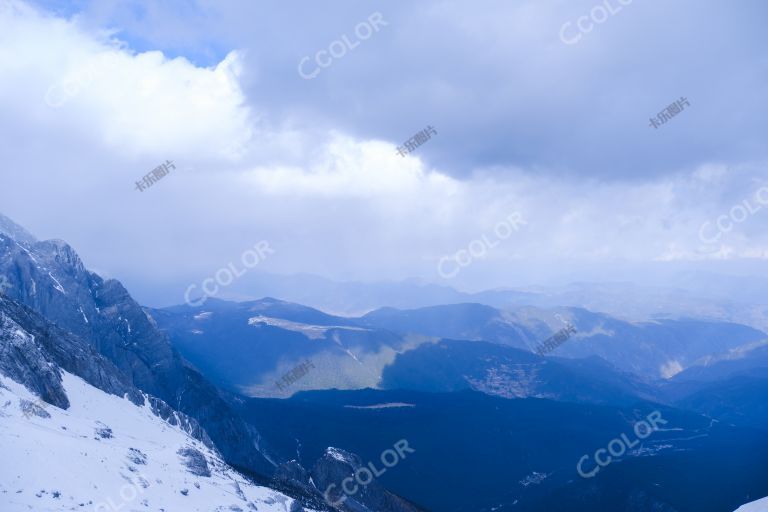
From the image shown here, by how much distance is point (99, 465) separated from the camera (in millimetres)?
92000

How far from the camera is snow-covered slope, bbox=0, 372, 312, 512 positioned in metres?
80.1

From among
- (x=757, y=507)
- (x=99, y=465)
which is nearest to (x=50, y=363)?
(x=99, y=465)

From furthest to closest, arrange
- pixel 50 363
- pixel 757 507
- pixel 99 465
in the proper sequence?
1. pixel 757 507
2. pixel 50 363
3. pixel 99 465

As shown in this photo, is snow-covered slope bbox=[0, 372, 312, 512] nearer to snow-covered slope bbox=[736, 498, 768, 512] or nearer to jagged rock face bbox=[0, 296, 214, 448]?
jagged rock face bbox=[0, 296, 214, 448]

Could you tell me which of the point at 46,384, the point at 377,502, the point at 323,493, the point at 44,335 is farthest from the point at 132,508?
the point at 377,502

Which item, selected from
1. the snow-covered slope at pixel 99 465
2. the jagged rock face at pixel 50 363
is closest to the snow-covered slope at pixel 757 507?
the snow-covered slope at pixel 99 465

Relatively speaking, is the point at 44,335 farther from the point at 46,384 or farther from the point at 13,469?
the point at 13,469

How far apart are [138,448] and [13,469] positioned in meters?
35.7

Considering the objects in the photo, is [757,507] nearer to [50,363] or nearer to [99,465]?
[99,465]

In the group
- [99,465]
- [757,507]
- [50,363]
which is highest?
[50,363]

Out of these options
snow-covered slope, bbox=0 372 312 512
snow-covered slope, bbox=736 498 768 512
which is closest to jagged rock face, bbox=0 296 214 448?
snow-covered slope, bbox=0 372 312 512

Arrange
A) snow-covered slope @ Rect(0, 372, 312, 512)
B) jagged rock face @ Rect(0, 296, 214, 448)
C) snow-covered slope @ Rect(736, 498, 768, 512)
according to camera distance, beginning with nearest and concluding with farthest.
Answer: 1. snow-covered slope @ Rect(0, 372, 312, 512)
2. jagged rock face @ Rect(0, 296, 214, 448)
3. snow-covered slope @ Rect(736, 498, 768, 512)

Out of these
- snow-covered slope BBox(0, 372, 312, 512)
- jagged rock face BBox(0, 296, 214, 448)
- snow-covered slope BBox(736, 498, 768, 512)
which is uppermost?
jagged rock face BBox(0, 296, 214, 448)

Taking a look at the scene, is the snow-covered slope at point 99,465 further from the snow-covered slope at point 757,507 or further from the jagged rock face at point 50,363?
the snow-covered slope at point 757,507
